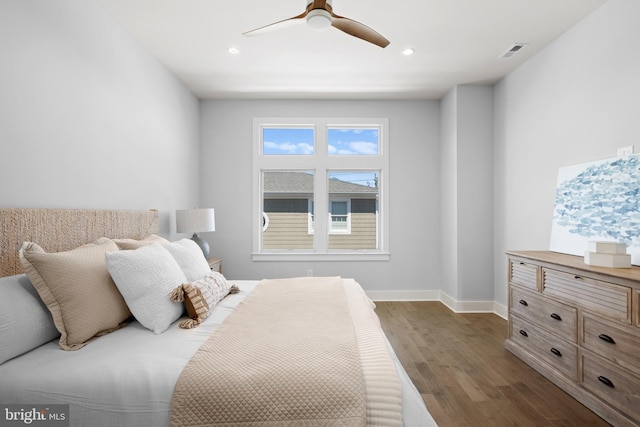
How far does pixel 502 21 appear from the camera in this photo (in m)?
2.79

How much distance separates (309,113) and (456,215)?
2396mm

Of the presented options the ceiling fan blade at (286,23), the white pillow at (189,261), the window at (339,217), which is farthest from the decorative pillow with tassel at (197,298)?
the window at (339,217)

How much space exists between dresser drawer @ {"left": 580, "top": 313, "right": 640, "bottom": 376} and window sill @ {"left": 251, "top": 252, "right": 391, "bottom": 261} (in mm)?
2682

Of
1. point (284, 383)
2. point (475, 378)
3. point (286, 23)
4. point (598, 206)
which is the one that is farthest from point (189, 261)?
point (598, 206)

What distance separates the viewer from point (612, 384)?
1938mm

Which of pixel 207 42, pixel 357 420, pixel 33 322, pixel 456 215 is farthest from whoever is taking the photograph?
pixel 456 215

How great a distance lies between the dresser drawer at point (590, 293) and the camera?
1.89 metres

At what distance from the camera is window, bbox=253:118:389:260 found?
15.4 feet

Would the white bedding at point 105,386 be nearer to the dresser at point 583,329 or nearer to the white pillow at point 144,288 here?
the white pillow at point 144,288

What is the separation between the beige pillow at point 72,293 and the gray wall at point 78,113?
531mm

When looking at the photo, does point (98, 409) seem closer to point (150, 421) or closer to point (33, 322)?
A: point (150, 421)

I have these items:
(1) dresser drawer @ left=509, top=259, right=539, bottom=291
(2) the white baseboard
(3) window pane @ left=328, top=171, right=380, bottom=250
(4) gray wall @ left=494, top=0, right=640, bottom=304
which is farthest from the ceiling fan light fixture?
(2) the white baseboard

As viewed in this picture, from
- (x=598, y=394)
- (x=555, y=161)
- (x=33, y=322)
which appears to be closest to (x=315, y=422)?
(x=33, y=322)

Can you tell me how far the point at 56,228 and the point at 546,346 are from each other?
342 centimetres
